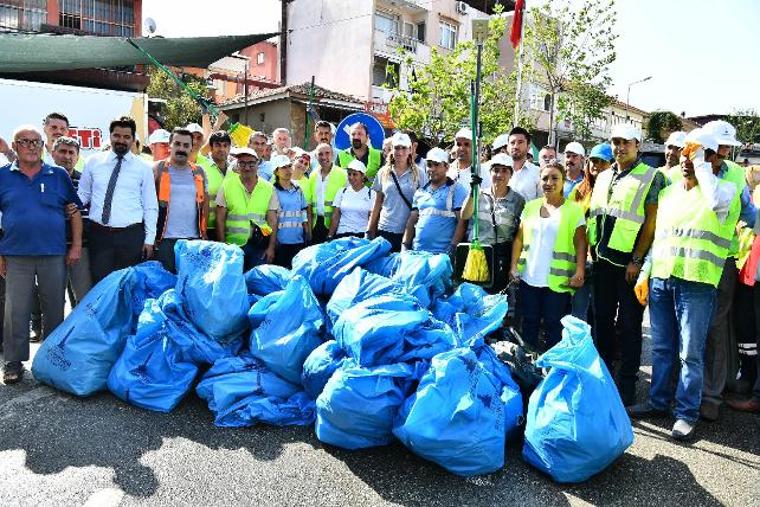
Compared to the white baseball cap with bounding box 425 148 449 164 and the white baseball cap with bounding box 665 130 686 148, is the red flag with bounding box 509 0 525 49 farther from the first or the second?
the white baseball cap with bounding box 425 148 449 164

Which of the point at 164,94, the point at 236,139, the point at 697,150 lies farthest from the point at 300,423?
the point at 164,94

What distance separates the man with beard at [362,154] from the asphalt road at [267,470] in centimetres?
318

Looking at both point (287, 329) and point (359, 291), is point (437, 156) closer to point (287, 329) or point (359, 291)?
point (359, 291)

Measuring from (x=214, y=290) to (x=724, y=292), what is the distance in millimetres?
3397

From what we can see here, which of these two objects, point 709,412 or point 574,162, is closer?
point 709,412

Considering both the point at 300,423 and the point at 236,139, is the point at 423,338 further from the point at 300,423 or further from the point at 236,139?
the point at 236,139

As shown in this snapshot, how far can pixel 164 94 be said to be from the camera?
25797 mm

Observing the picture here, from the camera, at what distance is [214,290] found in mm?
3510

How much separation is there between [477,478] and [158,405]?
1.87 m

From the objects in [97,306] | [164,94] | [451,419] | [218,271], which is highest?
[164,94]

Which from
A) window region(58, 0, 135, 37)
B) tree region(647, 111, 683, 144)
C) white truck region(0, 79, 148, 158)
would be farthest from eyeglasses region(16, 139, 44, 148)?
window region(58, 0, 135, 37)

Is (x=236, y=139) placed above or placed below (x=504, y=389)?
above

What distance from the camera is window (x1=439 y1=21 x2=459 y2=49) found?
28.4 m

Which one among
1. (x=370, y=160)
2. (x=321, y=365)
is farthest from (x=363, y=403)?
(x=370, y=160)
